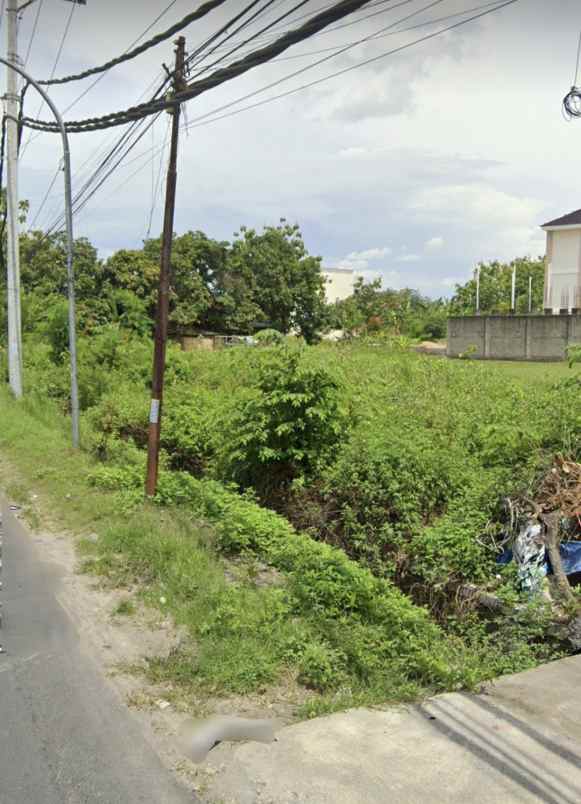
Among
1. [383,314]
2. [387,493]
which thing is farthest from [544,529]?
[383,314]

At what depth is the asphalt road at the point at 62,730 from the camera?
343cm

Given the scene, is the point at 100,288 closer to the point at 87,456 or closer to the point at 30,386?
the point at 30,386

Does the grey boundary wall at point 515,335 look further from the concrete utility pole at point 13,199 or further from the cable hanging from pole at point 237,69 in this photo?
the cable hanging from pole at point 237,69

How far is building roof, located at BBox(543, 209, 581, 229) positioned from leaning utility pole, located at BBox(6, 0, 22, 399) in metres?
27.4

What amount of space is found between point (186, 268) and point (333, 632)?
33151 millimetres

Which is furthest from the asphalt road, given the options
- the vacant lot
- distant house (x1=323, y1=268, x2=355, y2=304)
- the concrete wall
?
distant house (x1=323, y1=268, x2=355, y2=304)

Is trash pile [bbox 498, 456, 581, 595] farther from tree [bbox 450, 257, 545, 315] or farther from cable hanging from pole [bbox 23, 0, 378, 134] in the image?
tree [bbox 450, 257, 545, 315]

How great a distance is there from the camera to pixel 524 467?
7.14 meters

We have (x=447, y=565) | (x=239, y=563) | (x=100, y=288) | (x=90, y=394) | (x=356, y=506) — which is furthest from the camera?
(x=100, y=288)

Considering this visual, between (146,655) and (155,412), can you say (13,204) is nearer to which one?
(155,412)

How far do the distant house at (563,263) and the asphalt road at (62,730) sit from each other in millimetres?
34488

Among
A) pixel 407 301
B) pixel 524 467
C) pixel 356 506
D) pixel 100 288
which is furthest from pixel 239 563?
pixel 407 301

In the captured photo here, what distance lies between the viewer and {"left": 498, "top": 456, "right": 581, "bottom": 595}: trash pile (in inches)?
240

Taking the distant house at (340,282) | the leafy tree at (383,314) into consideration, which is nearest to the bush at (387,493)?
the leafy tree at (383,314)
